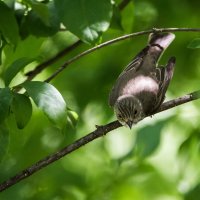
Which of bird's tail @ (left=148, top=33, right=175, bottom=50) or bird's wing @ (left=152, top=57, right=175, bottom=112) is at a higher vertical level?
bird's tail @ (left=148, top=33, right=175, bottom=50)

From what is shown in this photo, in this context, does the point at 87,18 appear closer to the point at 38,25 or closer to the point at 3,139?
the point at 38,25

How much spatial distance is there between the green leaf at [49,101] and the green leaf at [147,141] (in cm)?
127

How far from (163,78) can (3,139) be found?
217 cm

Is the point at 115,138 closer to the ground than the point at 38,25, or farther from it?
closer to the ground

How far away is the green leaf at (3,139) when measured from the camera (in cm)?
264

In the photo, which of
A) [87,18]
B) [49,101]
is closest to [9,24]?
[87,18]

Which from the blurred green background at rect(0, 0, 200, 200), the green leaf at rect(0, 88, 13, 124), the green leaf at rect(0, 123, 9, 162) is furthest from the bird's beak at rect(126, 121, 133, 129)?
the green leaf at rect(0, 88, 13, 124)

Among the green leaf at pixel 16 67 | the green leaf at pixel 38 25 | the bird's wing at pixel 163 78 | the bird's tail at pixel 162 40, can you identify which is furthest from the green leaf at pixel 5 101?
the bird's tail at pixel 162 40

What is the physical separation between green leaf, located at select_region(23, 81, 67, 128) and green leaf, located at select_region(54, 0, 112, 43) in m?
0.54

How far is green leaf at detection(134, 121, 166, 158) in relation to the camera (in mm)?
3699

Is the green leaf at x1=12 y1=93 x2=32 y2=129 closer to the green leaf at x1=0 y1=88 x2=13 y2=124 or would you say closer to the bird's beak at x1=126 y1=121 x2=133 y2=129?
the green leaf at x1=0 y1=88 x2=13 y2=124

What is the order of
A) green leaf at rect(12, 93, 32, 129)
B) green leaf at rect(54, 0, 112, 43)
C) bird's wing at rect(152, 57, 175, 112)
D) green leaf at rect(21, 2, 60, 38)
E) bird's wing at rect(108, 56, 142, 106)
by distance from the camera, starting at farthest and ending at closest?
bird's wing at rect(108, 56, 142, 106), bird's wing at rect(152, 57, 175, 112), green leaf at rect(21, 2, 60, 38), green leaf at rect(54, 0, 112, 43), green leaf at rect(12, 93, 32, 129)

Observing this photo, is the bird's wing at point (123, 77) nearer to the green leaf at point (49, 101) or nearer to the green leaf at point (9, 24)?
the green leaf at point (9, 24)

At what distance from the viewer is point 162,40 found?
15.7ft
